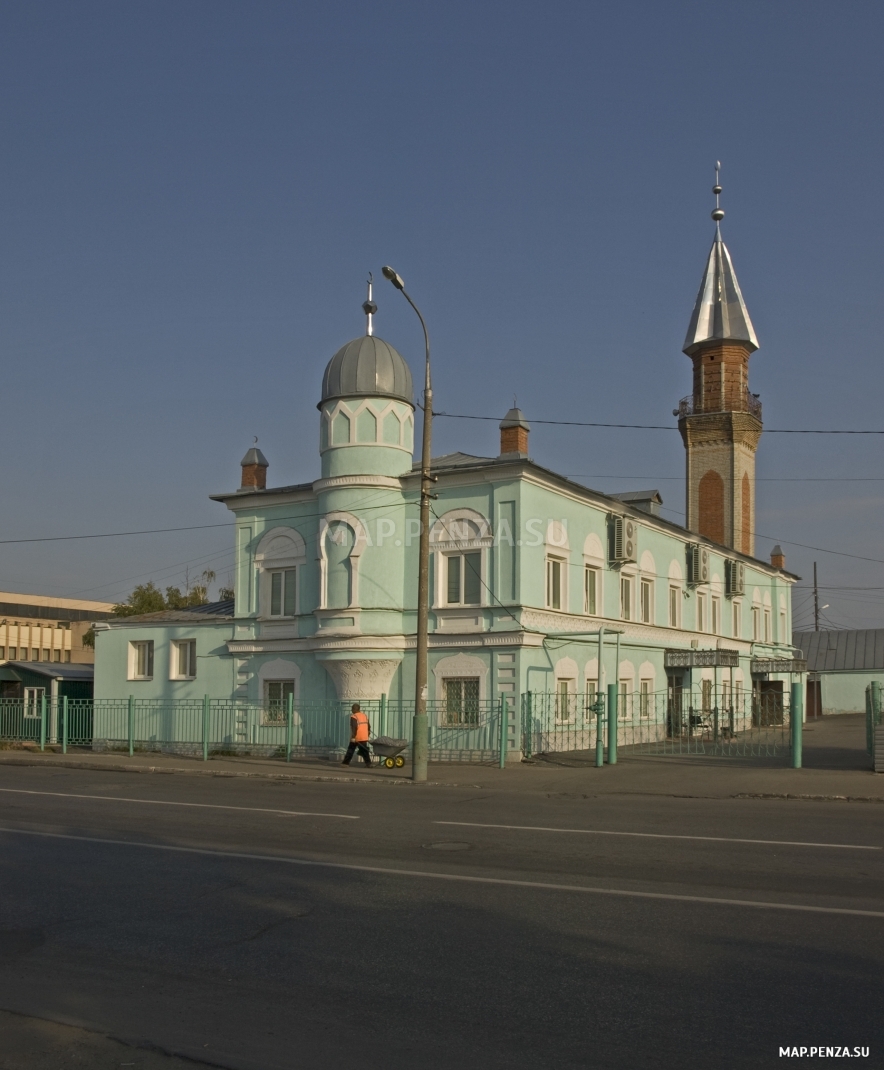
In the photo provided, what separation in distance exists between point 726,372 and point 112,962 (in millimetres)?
46423

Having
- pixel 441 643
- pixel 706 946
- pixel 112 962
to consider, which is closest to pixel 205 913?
pixel 112 962

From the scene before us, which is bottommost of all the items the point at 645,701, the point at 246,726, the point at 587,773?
the point at 587,773

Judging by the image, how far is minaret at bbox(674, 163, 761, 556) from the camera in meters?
48.3

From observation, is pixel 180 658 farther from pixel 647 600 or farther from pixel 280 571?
pixel 647 600

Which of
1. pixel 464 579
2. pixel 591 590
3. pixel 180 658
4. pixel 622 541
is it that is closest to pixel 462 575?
pixel 464 579

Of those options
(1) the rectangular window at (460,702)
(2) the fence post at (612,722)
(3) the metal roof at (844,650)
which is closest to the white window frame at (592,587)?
(1) the rectangular window at (460,702)

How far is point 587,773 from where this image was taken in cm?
2192

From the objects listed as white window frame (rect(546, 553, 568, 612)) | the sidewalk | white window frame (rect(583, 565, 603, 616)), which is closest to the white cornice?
white window frame (rect(546, 553, 568, 612))

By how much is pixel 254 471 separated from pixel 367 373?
6383mm

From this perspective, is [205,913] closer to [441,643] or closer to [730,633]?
[441,643]

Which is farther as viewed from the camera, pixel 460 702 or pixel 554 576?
pixel 554 576

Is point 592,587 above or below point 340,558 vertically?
below

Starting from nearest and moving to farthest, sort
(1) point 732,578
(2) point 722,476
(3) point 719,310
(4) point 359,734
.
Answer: (4) point 359,734
(1) point 732,578
(2) point 722,476
(3) point 719,310

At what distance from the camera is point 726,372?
49594 millimetres
